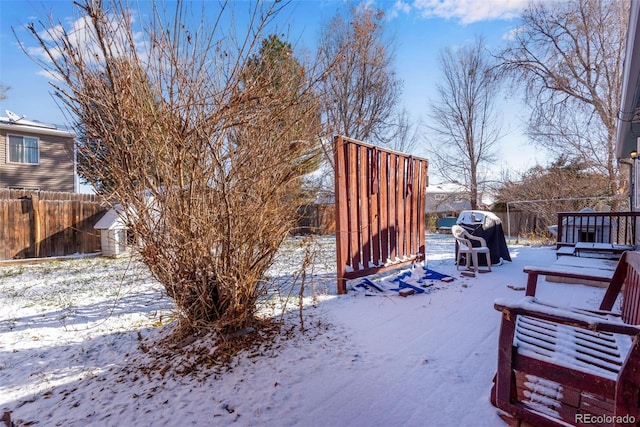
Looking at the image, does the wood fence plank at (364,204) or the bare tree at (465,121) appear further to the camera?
the bare tree at (465,121)

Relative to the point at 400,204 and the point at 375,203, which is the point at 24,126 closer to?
the point at 375,203

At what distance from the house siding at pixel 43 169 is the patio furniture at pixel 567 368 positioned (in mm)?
14700

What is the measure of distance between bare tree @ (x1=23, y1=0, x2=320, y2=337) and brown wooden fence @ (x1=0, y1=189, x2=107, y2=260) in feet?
21.7

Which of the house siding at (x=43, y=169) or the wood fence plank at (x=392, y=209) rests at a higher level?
the house siding at (x=43, y=169)

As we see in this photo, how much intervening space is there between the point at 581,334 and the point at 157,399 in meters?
2.57

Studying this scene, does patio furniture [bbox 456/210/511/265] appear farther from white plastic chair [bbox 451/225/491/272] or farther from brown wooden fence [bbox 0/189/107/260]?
brown wooden fence [bbox 0/189/107/260]

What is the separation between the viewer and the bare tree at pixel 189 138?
2.19 meters

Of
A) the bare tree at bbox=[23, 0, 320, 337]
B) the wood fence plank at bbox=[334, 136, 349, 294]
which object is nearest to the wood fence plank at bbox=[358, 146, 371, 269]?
the wood fence plank at bbox=[334, 136, 349, 294]

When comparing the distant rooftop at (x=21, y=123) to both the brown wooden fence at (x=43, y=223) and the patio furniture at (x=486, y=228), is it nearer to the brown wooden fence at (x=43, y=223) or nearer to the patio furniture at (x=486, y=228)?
the brown wooden fence at (x=43, y=223)

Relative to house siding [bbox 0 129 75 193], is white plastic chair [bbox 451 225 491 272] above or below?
below

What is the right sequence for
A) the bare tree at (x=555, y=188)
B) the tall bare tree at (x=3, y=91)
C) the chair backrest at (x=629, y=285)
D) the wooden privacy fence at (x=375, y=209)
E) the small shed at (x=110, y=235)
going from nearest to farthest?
the chair backrest at (x=629, y=285)
the wooden privacy fence at (x=375, y=209)
the small shed at (x=110, y=235)
the bare tree at (x=555, y=188)
the tall bare tree at (x=3, y=91)

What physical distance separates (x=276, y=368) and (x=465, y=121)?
684 inches

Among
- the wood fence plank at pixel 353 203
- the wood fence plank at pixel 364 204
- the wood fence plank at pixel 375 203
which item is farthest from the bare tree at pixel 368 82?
the wood fence plank at pixel 353 203

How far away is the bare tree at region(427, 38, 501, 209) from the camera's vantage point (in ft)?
52.7
